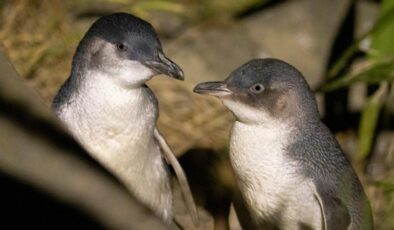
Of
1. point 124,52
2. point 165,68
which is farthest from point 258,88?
point 124,52

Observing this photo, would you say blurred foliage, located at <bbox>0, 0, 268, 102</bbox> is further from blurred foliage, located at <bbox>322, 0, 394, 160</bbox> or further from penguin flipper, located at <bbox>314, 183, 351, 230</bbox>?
penguin flipper, located at <bbox>314, 183, 351, 230</bbox>

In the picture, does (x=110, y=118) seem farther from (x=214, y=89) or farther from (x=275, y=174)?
(x=275, y=174)

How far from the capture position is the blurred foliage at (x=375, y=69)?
471 cm

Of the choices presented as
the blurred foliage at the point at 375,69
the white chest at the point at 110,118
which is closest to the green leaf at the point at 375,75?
the blurred foliage at the point at 375,69

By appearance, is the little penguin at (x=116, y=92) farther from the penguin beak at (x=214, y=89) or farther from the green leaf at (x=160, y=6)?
the green leaf at (x=160, y=6)

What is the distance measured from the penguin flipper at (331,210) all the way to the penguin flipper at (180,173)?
0.72m

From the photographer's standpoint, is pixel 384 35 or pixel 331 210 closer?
pixel 331 210

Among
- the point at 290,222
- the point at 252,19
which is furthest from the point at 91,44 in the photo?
the point at 252,19

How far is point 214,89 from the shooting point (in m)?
3.75

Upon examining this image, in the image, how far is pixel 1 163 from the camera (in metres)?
2.38

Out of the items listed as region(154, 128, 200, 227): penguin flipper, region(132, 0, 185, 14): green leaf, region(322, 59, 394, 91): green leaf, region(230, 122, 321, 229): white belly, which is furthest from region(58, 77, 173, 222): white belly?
region(132, 0, 185, 14): green leaf

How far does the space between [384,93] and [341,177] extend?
4.75 ft

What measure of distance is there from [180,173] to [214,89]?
66cm

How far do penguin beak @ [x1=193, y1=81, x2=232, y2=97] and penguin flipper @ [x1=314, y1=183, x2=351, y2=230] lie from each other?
1.66ft
